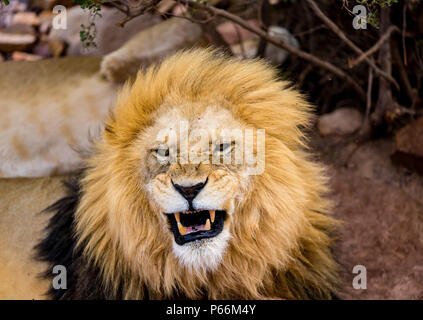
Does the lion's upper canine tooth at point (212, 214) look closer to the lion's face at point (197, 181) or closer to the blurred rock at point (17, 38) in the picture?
the lion's face at point (197, 181)

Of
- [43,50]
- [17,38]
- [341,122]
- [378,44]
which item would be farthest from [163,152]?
[17,38]

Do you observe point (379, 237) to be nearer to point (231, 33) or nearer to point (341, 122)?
point (341, 122)

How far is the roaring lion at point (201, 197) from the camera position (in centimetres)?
227

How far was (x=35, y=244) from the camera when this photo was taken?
121 inches

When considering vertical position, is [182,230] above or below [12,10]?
below

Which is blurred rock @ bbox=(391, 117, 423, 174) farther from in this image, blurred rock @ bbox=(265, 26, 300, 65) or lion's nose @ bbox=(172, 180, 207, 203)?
lion's nose @ bbox=(172, 180, 207, 203)

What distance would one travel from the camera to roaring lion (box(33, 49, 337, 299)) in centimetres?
227

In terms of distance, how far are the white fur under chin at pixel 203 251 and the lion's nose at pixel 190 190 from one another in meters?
0.20

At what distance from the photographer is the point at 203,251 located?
2252mm

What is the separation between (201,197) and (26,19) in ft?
11.0

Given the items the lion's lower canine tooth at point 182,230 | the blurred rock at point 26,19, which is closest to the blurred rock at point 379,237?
the lion's lower canine tooth at point 182,230

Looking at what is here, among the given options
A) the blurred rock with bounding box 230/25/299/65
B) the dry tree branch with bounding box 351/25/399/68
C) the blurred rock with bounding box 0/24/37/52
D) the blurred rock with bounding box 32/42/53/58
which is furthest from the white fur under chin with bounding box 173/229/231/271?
the blurred rock with bounding box 0/24/37/52
